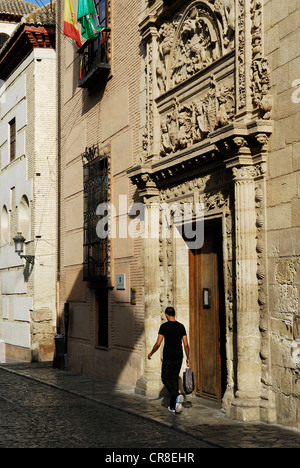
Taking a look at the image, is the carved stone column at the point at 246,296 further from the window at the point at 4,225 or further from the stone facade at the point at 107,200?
the window at the point at 4,225

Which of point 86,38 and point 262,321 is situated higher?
point 86,38

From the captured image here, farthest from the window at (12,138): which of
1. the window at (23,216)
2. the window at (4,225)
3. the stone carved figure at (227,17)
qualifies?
the stone carved figure at (227,17)

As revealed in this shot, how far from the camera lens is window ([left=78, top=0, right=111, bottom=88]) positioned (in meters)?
17.1

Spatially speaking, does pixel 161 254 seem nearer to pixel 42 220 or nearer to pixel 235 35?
pixel 235 35

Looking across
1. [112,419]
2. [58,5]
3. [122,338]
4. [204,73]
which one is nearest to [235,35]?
[204,73]

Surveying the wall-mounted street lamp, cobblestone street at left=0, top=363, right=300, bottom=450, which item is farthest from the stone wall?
the wall-mounted street lamp

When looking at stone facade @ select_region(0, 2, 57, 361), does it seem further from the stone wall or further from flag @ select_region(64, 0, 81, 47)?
the stone wall

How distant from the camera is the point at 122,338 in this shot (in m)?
15.8

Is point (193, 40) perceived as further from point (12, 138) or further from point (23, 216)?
point (12, 138)

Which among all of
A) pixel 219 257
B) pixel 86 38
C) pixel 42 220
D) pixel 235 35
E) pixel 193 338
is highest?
pixel 86 38

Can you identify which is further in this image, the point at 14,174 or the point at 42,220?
the point at 14,174

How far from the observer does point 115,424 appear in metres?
10.5

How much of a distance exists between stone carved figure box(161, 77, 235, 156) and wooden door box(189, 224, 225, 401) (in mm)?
1625

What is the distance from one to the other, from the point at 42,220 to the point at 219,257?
37.0ft
